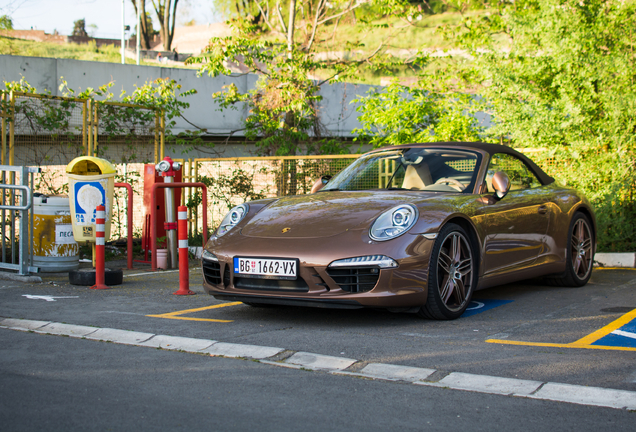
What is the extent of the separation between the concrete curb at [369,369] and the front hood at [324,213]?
1121mm

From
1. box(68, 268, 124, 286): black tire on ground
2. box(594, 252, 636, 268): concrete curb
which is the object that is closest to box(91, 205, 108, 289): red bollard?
box(68, 268, 124, 286): black tire on ground

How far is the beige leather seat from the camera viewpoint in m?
5.77

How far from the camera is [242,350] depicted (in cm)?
393

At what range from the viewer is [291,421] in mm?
2721

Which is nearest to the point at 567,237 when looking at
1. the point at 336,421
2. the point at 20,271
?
the point at 336,421

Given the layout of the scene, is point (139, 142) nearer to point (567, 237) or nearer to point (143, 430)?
point (567, 237)

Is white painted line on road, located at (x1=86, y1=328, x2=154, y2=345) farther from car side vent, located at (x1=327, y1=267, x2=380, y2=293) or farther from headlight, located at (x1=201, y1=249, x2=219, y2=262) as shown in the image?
car side vent, located at (x1=327, y1=267, x2=380, y2=293)

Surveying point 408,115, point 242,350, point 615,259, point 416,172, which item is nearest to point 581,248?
point 615,259

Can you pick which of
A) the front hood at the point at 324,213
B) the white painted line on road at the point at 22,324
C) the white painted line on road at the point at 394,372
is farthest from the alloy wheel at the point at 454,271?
the white painted line on road at the point at 22,324

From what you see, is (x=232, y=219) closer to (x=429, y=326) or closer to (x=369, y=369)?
(x=429, y=326)

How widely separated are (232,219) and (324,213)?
0.90 m

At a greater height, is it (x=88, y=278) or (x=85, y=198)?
(x=85, y=198)

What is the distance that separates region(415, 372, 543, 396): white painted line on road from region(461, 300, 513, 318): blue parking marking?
1.86 m

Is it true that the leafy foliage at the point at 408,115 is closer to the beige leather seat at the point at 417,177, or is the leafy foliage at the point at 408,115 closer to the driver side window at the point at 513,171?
the driver side window at the point at 513,171
